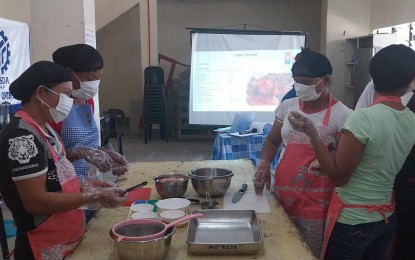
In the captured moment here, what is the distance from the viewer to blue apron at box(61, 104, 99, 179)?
188 cm

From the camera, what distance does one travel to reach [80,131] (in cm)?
193

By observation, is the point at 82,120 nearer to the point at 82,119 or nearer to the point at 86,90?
the point at 82,119

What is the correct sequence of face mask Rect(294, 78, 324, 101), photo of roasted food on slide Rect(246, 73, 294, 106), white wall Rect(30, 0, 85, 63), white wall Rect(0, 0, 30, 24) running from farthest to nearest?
white wall Rect(0, 0, 30, 24), photo of roasted food on slide Rect(246, 73, 294, 106), white wall Rect(30, 0, 85, 63), face mask Rect(294, 78, 324, 101)

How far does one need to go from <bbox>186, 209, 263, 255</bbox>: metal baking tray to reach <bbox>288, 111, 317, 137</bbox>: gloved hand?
1.30 ft

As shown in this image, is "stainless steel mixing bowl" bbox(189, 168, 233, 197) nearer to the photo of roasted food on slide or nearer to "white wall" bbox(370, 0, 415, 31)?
the photo of roasted food on slide

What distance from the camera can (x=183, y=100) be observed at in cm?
825

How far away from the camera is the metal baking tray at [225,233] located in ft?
4.11

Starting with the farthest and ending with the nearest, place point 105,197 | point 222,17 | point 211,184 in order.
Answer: point 222,17 → point 211,184 → point 105,197

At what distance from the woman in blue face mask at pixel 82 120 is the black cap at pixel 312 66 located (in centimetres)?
100

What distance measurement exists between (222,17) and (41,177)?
8.68m

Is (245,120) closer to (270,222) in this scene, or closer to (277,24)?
(270,222)

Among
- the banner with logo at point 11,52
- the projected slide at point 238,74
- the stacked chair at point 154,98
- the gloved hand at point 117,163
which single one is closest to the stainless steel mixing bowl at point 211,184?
the gloved hand at point 117,163

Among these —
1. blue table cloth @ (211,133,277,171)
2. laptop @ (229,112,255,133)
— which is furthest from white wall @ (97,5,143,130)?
blue table cloth @ (211,133,277,171)

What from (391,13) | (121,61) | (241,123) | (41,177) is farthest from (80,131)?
(121,61)
